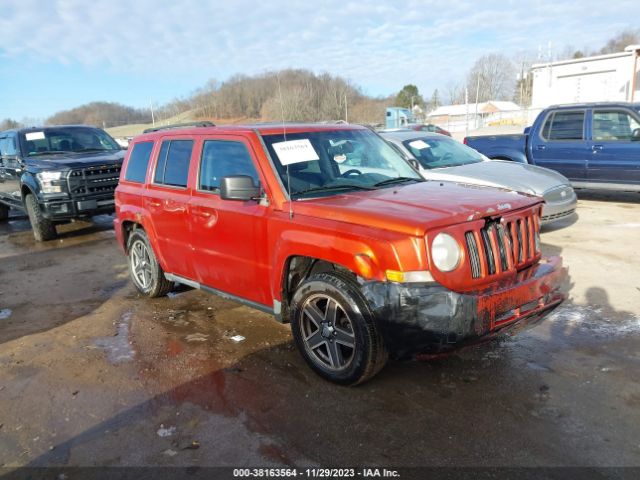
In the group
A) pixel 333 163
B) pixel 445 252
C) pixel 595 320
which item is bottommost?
pixel 595 320

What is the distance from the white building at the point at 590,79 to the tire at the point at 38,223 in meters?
29.8

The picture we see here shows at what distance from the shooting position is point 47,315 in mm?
5566

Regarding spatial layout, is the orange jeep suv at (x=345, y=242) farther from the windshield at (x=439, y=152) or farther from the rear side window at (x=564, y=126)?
the rear side window at (x=564, y=126)

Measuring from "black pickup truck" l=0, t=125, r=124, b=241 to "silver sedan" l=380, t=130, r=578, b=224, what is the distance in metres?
5.20

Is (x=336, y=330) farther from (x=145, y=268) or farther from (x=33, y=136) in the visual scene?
(x=33, y=136)

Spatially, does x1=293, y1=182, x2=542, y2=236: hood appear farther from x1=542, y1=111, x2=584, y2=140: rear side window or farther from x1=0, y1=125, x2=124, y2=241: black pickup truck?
x1=542, y1=111, x2=584, y2=140: rear side window

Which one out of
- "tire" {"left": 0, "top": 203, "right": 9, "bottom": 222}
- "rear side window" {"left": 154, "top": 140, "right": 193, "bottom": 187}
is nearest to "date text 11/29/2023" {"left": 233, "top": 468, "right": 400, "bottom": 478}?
"rear side window" {"left": 154, "top": 140, "right": 193, "bottom": 187}

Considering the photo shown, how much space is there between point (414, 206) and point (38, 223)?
27.4 ft

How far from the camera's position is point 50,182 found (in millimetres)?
9008

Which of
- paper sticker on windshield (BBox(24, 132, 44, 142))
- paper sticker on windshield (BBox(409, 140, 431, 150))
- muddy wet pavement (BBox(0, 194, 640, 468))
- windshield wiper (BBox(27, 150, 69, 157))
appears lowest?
muddy wet pavement (BBox(0, 194, 640, 468))

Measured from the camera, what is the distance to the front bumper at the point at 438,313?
10.2ft

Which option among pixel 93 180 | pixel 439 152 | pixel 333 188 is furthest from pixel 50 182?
pixel 333 188

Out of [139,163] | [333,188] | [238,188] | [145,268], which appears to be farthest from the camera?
[145,268]

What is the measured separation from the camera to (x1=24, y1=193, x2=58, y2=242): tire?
31.0 feet
